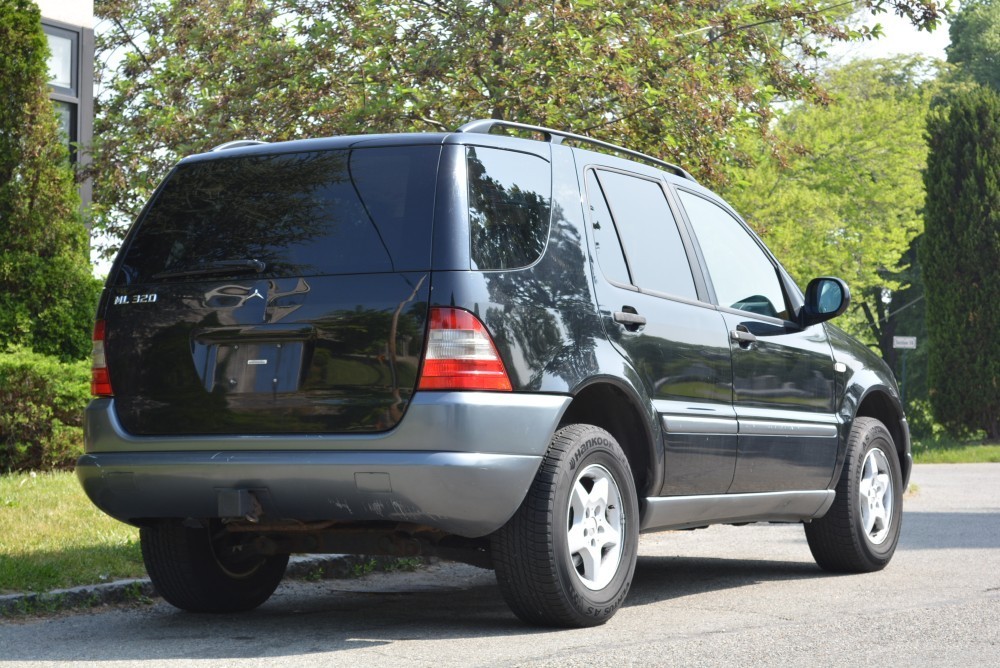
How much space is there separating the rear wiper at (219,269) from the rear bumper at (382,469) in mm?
640

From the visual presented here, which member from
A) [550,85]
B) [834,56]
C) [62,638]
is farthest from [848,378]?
[834,56]

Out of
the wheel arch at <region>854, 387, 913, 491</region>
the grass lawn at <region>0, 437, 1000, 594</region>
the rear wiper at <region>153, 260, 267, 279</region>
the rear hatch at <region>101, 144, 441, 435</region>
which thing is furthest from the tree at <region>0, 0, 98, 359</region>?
the wheel arch at <region>854, 387, 913, 491</region>

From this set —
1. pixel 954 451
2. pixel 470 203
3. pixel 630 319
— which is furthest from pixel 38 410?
pixel 954 451

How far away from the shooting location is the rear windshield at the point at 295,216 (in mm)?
5273

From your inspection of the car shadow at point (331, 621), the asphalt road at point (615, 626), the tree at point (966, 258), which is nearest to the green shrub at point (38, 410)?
the asphalt road at point (615, 626)

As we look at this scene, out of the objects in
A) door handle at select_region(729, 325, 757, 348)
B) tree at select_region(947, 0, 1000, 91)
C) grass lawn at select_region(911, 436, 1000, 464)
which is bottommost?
grass lawn at select_region(911, 436, 1000, 464)

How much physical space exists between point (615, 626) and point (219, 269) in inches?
82.6

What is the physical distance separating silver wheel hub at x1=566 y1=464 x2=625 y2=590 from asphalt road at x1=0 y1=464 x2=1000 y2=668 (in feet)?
A: 0.77

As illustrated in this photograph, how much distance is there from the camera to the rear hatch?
5.14 m

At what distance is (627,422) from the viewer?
5969mm

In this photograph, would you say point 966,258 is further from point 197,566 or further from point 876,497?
point 197,566

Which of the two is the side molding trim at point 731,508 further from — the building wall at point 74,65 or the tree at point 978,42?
the tree at point 978,42

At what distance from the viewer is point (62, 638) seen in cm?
561

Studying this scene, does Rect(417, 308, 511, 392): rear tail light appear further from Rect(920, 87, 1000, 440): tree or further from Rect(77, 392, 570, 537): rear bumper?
Rect(920, 87, 1000, 440): tree
